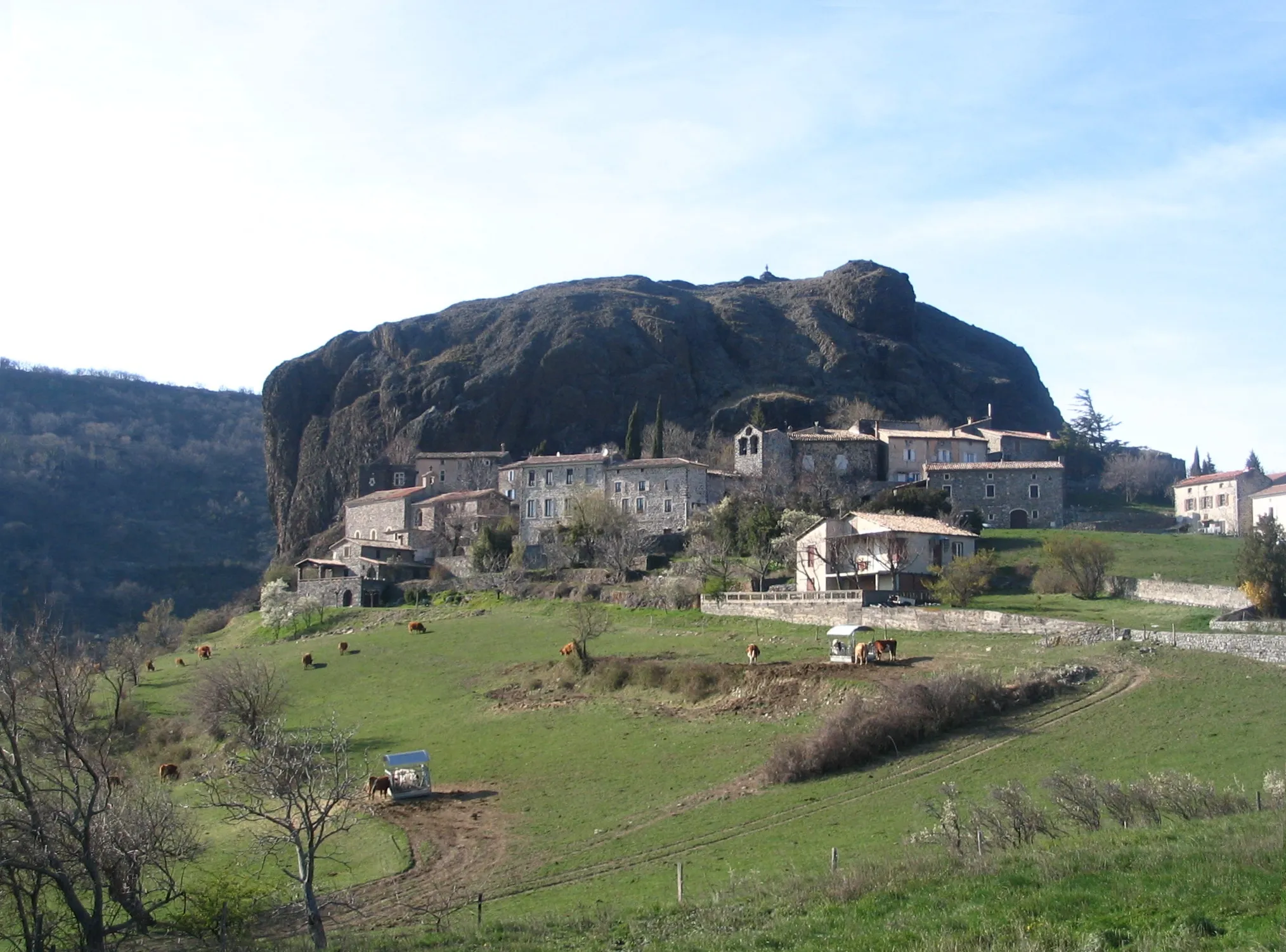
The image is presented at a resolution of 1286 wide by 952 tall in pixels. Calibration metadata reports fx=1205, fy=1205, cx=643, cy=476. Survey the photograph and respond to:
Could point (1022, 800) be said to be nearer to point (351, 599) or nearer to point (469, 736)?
point (469, 736)

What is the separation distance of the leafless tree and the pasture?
3.20 metres

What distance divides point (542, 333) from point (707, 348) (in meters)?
19.5

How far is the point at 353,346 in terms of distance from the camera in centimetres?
14150

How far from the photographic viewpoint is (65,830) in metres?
25.0

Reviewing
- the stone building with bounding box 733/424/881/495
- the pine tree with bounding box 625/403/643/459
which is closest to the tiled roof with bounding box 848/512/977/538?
the stone building with bounding box 733/424/881/495

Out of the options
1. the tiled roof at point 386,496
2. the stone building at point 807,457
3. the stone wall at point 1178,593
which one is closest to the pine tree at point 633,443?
the stone building at point 807,457

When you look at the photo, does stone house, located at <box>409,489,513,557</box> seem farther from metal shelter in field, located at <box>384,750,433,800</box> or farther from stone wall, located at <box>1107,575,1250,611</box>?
metal shelter in field, located at <box>384,750,433,800</box>

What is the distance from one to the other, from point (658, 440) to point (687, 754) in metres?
66.0

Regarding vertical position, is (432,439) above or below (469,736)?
above

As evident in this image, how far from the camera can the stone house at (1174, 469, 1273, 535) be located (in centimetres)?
8369

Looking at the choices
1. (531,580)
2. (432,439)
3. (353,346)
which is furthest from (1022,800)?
(353,346)

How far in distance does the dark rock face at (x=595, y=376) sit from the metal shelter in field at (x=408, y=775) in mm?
81282

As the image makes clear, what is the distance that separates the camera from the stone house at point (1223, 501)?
83.7 metres

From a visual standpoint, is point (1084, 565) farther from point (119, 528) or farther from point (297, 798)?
point (119, 528)
